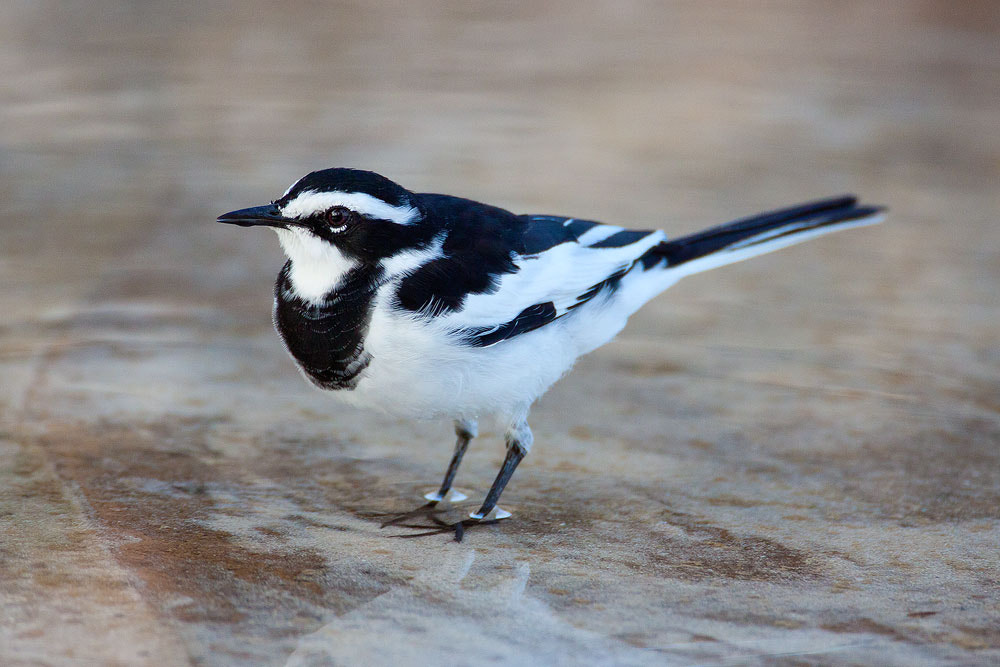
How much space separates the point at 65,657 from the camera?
311cm

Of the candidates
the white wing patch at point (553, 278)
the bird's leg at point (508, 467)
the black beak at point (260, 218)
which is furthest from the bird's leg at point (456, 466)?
the black beak at point (260, 218)

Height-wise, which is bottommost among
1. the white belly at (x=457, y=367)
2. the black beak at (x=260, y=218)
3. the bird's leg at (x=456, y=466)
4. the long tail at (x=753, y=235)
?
the bird's leg at (x=456, y=466)

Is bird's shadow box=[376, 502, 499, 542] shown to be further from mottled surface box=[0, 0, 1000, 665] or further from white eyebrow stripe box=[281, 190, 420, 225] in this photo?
white eyebrow stripe box=[281, 190, 420, 225]

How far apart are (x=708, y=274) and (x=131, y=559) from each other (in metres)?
4.58

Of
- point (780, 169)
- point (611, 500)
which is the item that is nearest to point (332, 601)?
point (611, 500)

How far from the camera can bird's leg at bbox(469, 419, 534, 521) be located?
427cm

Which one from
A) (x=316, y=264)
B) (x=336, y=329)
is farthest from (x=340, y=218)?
(x=336, y=329)

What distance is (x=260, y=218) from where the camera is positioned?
3.81 m

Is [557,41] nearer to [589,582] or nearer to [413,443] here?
[413,443]

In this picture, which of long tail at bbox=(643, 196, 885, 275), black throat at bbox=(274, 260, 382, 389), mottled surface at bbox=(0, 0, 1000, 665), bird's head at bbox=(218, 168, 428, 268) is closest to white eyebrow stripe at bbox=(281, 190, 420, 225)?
bird's head at bbox=(218, 168, 428, 268)

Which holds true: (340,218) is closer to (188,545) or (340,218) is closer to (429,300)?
(429,300)

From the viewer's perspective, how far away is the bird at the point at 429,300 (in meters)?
3.82

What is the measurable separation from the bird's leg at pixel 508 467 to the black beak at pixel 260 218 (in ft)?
3.84

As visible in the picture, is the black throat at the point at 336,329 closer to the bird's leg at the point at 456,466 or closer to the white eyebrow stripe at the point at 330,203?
the white eyebrow stripe at the point at 330,203
